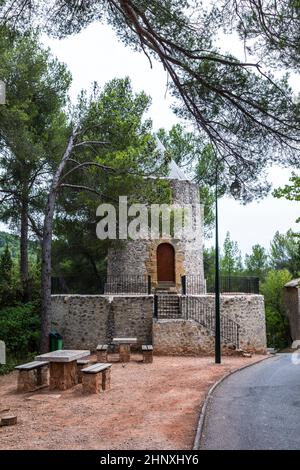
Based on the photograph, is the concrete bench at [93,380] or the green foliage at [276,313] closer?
the concrete bench at [93,380]

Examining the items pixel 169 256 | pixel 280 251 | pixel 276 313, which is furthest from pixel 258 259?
pixel 169 256

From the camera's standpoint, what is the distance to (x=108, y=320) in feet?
51.7

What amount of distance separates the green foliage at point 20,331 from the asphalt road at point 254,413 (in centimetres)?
672

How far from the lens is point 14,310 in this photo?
15266 millimetres

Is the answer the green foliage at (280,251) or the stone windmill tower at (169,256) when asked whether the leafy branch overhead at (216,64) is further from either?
the green foliage at (280,251)

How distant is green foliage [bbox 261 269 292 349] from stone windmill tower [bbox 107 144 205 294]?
1144cm

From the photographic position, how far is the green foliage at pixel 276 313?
3033 cm

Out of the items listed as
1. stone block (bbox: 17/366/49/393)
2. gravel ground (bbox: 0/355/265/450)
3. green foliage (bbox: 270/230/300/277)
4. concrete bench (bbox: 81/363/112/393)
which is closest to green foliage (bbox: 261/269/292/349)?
green foliage (bbox: 270/230/300/277)

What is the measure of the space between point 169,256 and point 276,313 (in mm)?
13623

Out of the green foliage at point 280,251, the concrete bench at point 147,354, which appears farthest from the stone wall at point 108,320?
the green foliage at point 280,251

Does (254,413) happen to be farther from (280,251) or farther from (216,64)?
(280,251)
